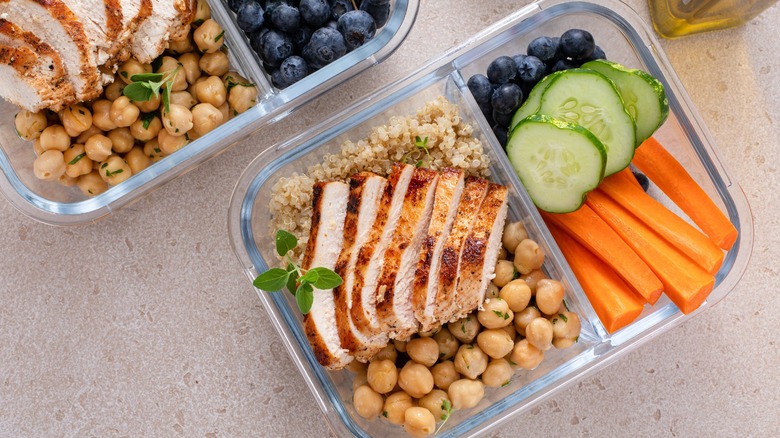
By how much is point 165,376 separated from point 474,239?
3.37ft

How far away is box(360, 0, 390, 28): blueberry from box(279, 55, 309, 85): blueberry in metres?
0.23

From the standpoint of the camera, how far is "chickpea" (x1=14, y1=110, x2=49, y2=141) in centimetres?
173

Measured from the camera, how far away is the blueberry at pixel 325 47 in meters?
1.74

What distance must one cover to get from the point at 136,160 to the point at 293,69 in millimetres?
497

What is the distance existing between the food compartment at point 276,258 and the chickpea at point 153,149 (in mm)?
250

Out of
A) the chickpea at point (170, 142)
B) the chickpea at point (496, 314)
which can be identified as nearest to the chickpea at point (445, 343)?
the chickpea at point (496, 314)

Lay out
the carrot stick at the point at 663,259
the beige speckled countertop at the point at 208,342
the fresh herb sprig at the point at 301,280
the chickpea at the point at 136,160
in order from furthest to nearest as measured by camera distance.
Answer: the beige speckled countertop at the point at 208,342, the chickpea at the point at 136,160, the carrot stick at the point at 663,259, the fresh herb sprig at the point at 301,280

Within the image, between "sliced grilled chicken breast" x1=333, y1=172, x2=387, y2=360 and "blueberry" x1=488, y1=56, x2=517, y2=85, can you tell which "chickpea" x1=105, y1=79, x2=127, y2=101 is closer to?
"sliced grilled chicken breast" x1=333, y1=172, x2=387, y2=360

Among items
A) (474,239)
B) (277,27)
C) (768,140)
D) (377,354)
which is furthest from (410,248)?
(768,140)

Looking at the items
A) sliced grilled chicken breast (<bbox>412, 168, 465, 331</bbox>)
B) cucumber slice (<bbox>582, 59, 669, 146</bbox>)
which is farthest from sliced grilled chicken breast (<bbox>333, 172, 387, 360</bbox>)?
cucumber slice (<bbox>582, 59, 669, 146</bbox>)

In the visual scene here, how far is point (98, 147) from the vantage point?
1748 mm

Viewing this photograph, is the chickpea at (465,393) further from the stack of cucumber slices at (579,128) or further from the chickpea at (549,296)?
the stack of cucumber slices at (579,128)

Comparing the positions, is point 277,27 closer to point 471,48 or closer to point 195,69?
point 195,69

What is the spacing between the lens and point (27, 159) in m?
1.84
